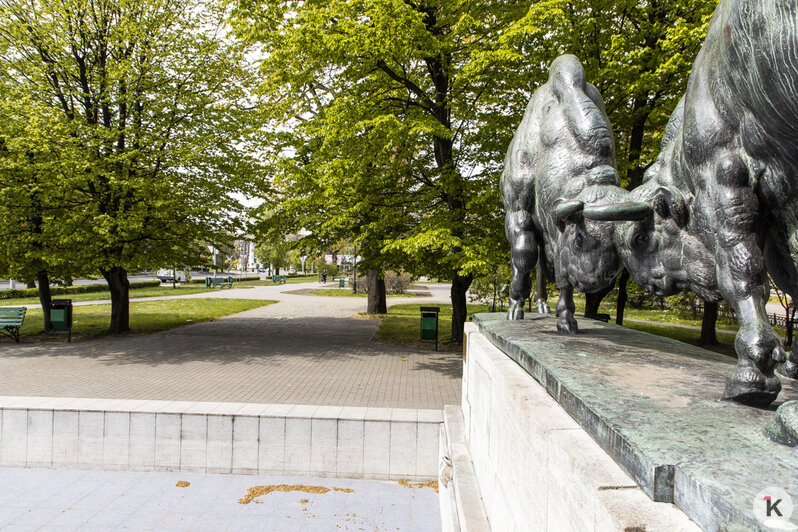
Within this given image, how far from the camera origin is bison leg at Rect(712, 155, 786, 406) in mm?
2059

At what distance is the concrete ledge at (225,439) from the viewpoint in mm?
6176

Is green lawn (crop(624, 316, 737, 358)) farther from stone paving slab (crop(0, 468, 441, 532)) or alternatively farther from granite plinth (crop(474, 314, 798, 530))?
granite plinth (crop(474, 314, 798, 530))

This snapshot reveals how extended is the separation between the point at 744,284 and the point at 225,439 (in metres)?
6.00

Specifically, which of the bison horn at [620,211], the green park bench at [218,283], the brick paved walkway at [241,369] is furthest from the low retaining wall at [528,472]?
the green park bench at [218,283]

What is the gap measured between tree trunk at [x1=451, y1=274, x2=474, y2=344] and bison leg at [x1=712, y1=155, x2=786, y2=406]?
1030 cm

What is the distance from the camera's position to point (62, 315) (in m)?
14.2

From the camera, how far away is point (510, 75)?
434 inches

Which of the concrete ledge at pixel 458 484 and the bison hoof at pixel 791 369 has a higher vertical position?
the bison hoof at pixel 791 369

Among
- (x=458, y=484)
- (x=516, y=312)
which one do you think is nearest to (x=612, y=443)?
(x=458, y=484)

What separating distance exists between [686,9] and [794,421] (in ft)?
38.2

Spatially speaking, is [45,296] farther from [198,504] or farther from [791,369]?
[791,369]

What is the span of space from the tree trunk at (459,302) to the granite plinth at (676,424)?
374 inches

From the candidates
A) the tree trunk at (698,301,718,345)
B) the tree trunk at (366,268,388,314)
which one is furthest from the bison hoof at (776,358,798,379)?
the tree trunk at (366,268,388,314)

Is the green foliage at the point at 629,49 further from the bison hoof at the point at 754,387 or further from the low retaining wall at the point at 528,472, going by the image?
the bison hoof at the point at 754,387
